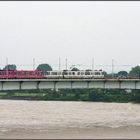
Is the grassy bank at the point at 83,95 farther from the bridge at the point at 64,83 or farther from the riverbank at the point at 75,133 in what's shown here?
the riverbank at the point at 75,133

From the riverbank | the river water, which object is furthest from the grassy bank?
the riverbank

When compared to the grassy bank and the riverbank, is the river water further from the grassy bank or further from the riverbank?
the grassy bank

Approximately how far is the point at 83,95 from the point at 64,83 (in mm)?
36656

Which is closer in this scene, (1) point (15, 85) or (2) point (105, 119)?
(2) point (105, 119)

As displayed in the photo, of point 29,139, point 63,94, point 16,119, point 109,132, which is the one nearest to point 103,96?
point 63,94

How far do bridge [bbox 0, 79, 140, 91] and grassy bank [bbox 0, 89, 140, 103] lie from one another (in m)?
22.8

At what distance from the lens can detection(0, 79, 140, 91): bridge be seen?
50.4 meters

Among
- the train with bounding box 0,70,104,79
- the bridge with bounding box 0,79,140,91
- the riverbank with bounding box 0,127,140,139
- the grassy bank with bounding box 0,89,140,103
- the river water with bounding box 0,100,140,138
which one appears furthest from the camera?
the grassy bank with bounding box 0,89,140,103

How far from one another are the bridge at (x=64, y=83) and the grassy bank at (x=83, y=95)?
22798 millimetres

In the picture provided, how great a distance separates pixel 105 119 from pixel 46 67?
72.0m

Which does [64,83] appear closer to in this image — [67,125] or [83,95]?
[67,125]

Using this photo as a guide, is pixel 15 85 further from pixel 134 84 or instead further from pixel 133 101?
pixel 133 101

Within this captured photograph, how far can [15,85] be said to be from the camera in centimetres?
5072

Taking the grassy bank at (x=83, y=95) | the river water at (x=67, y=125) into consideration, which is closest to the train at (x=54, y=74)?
the river water at (x=67, y=125)
